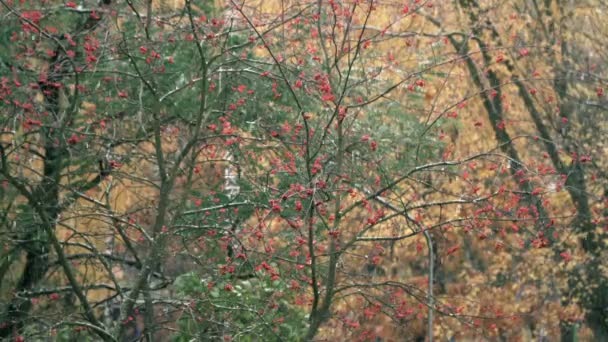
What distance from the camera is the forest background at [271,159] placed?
911 centimetres

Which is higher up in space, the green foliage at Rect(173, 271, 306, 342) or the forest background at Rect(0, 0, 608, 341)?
the forest background at Rect(0, 0, 608, 341)

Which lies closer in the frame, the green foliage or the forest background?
the forest background

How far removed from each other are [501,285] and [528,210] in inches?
467

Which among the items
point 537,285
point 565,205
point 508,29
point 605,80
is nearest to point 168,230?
point 605,80

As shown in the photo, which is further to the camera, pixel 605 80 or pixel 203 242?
pixel 605 80

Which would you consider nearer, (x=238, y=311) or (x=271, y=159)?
(x=238, y=311)

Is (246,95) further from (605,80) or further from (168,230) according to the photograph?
(605,80)

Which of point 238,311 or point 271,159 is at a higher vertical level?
point 271,159

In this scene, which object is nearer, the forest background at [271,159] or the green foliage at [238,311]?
the forest background at [271,159]

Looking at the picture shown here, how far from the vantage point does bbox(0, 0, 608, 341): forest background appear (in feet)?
29.9

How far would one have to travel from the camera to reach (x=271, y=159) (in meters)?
11.8

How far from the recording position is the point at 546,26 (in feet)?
60.6

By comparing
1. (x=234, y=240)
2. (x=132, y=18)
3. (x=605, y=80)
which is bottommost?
(x=234, y=240)

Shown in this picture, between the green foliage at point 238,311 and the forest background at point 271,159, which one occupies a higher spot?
the forest background at point 271,159
